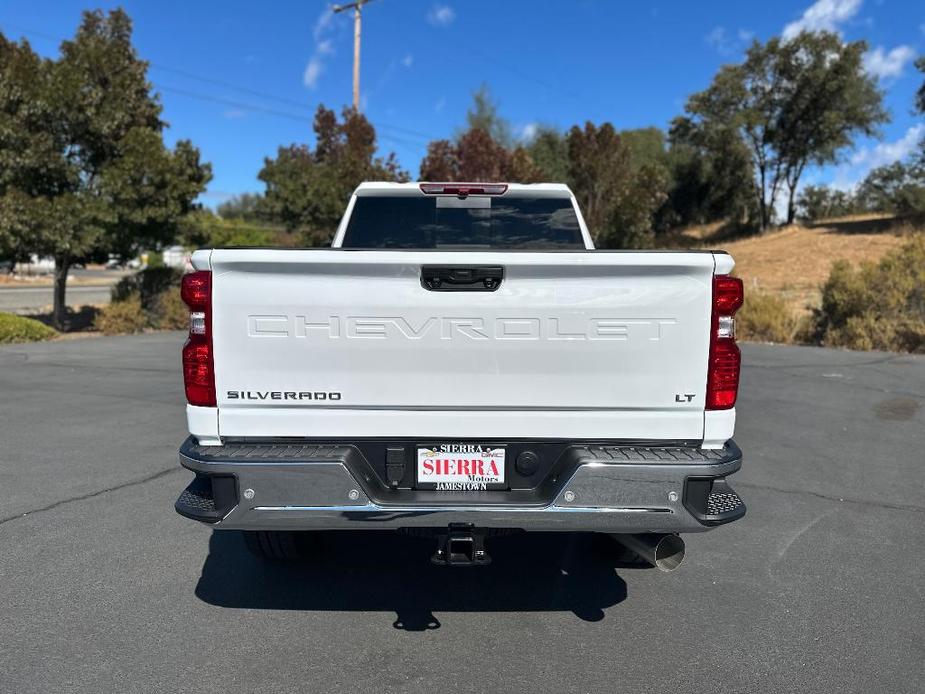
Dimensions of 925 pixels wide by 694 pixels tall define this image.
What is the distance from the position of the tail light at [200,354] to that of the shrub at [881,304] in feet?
46.6

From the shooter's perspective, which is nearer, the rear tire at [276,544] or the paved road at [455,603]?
the paved road at [455,603]

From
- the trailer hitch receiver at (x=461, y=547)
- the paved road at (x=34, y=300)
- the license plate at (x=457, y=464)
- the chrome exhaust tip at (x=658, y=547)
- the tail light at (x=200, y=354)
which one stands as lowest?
the paved road at (x=34, y=300)

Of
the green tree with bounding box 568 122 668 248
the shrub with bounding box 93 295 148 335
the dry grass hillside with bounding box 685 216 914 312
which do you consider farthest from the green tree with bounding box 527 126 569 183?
the shrub with bounding box 93 295 148 335

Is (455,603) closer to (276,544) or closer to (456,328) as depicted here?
(276,544)

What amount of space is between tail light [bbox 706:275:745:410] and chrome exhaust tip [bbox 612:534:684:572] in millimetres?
741

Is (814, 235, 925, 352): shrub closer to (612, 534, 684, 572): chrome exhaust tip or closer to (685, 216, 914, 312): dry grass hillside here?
(685, 216, 914, 312): dry grass hillside

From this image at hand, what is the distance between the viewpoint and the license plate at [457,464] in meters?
3.09

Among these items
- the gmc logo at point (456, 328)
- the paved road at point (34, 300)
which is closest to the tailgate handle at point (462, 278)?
the gmc logo at point (456, 328)

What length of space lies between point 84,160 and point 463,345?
15769mm

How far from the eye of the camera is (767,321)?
1588 cm

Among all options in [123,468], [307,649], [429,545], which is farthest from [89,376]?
[307,649]

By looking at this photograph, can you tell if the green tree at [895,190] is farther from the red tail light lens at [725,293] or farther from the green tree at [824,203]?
the red tail light lens at [725,293]

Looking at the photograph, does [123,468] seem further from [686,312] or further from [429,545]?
[686,312]

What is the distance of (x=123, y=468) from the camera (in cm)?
597
